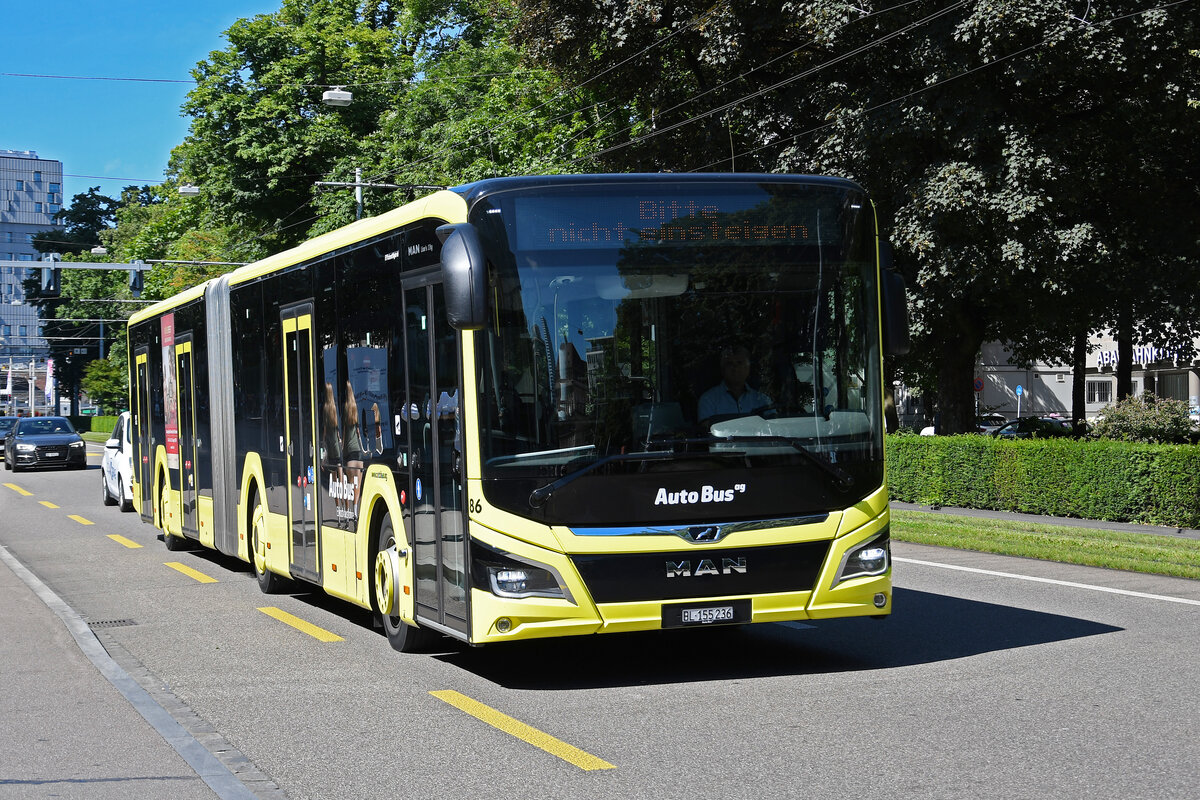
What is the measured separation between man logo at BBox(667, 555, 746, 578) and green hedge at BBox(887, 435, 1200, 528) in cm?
1281

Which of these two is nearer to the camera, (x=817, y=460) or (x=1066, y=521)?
(x=817, y=460)

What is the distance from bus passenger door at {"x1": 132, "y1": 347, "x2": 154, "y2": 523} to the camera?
2041 cm

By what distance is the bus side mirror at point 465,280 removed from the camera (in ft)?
26.4

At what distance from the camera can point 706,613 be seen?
27.9 ft

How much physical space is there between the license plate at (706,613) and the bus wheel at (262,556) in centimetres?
631

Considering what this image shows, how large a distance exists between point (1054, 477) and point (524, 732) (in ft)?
53.5

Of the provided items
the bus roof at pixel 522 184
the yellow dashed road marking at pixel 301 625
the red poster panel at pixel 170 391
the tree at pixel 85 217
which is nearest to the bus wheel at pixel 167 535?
the red poster panel at pixel 170 391

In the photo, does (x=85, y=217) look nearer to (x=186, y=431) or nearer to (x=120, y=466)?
(x=120, y=466)

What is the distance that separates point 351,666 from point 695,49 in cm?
2402

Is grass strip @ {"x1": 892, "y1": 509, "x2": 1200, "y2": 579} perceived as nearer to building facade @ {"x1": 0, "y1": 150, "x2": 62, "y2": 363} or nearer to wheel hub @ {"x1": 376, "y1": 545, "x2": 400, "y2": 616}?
wheel hub @ {"x1": 376, "y1": 545, "x2": 400, "y2": 616}

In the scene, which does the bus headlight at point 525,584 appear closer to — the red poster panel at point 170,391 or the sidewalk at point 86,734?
the sidewalk at point 86,734

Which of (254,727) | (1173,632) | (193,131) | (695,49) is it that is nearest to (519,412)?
(254,727)

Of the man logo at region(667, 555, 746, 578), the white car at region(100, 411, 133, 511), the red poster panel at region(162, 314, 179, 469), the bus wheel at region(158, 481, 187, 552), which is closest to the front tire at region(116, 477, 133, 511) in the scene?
the white car at region(100, 411, 133, 511)

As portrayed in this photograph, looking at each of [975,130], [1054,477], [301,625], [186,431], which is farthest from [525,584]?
[975,130]
